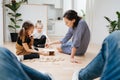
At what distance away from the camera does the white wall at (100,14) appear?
534cm

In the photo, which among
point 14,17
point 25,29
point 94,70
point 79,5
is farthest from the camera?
point 79,5

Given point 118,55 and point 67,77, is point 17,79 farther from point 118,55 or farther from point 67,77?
point 67,77

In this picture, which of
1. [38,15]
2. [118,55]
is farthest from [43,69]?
[38,15]

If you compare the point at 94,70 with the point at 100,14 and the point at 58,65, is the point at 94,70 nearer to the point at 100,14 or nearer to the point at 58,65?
the point at 58,65

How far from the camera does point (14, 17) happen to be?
19.3ft

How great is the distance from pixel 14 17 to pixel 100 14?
2163mm

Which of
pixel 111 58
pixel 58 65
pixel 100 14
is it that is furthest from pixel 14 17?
pixel 111 58

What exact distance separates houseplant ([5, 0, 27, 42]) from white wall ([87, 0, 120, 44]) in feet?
5.84

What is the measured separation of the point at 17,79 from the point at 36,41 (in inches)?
154

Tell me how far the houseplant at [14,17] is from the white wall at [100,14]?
5.84 feet

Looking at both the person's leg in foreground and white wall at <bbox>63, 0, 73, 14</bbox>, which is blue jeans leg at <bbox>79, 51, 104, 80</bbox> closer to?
the person's leg in foreground

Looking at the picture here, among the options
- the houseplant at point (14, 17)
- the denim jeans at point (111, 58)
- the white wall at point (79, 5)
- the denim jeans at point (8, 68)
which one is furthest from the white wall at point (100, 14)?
the denim jeans at point (8, 68)

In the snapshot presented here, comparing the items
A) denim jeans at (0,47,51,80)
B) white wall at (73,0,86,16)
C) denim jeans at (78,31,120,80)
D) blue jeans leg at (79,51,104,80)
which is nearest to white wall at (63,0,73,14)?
white wall at (73,0,86,16)

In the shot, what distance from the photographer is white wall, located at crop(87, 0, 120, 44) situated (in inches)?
210
